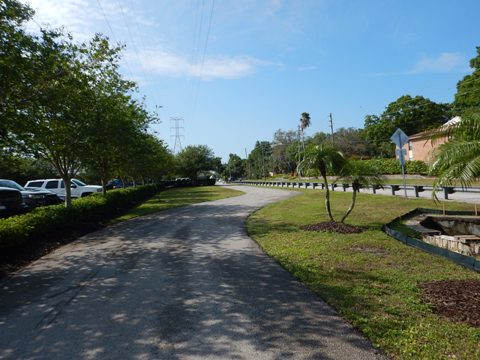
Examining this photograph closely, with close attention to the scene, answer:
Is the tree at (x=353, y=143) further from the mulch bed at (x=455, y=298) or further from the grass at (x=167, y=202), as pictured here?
the mulch bed at (x=455, y=298)

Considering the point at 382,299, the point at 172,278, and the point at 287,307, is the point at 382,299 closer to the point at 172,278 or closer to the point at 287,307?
the point at 287,307

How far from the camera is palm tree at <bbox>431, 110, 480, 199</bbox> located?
5.20 metres

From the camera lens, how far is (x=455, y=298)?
4770 mm

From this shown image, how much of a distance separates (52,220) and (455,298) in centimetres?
999

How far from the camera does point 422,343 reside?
143 inches

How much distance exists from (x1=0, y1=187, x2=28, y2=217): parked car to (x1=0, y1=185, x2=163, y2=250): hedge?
1.83 meters

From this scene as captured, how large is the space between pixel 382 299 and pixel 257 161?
4290 inches

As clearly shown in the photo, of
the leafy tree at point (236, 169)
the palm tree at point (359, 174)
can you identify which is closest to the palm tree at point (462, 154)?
the palm tree at point (359, 174)

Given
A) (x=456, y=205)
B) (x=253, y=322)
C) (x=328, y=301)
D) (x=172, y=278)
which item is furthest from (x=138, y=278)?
(x=456, y=205)

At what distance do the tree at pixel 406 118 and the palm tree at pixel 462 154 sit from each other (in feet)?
203

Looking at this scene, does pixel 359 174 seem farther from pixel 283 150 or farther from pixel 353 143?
pixel 283 150

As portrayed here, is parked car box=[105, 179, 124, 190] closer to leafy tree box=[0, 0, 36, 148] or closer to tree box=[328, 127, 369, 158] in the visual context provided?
leafy tree box=[0, 0, 36, 148]

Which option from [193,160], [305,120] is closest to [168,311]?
[193,160]

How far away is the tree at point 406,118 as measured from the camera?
62219 millimetres
